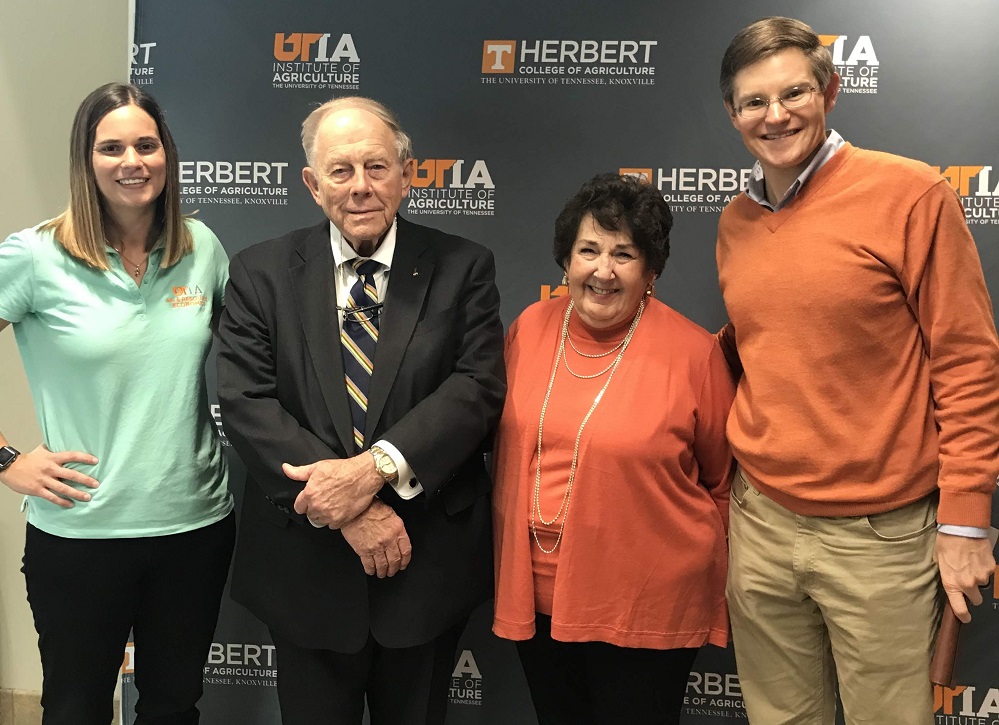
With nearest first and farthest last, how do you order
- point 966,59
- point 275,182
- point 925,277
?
point 925,277 < point 966,59 < point 275,182

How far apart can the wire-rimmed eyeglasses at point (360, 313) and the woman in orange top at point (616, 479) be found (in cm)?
38

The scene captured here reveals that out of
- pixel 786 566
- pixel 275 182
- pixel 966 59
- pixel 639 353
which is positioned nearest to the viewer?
pixel 786 566

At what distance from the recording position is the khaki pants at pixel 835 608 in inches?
66.5

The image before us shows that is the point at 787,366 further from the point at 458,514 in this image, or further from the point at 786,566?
the point at 458,514

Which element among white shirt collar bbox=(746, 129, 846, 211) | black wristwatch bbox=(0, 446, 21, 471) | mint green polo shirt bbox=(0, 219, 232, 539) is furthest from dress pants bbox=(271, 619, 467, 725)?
white shirt collar bbox=(746, 129, 846, 211)

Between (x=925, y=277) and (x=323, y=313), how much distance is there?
49.6 inches

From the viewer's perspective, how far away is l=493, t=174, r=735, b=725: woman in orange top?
1.82m

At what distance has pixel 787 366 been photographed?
1.72m

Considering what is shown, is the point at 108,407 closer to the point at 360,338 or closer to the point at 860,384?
the point at 360,338

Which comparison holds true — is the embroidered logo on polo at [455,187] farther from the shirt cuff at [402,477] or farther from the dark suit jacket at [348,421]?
the shirt cuff at [402,477]

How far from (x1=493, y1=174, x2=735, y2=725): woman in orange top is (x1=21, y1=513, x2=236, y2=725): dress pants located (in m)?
0.78

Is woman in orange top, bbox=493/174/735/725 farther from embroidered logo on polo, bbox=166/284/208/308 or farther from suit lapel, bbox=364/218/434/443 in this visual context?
embroidered logo on polo, bbox=166/284/208/308

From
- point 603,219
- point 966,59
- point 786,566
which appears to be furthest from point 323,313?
point 966,59

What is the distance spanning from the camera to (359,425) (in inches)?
70.2
